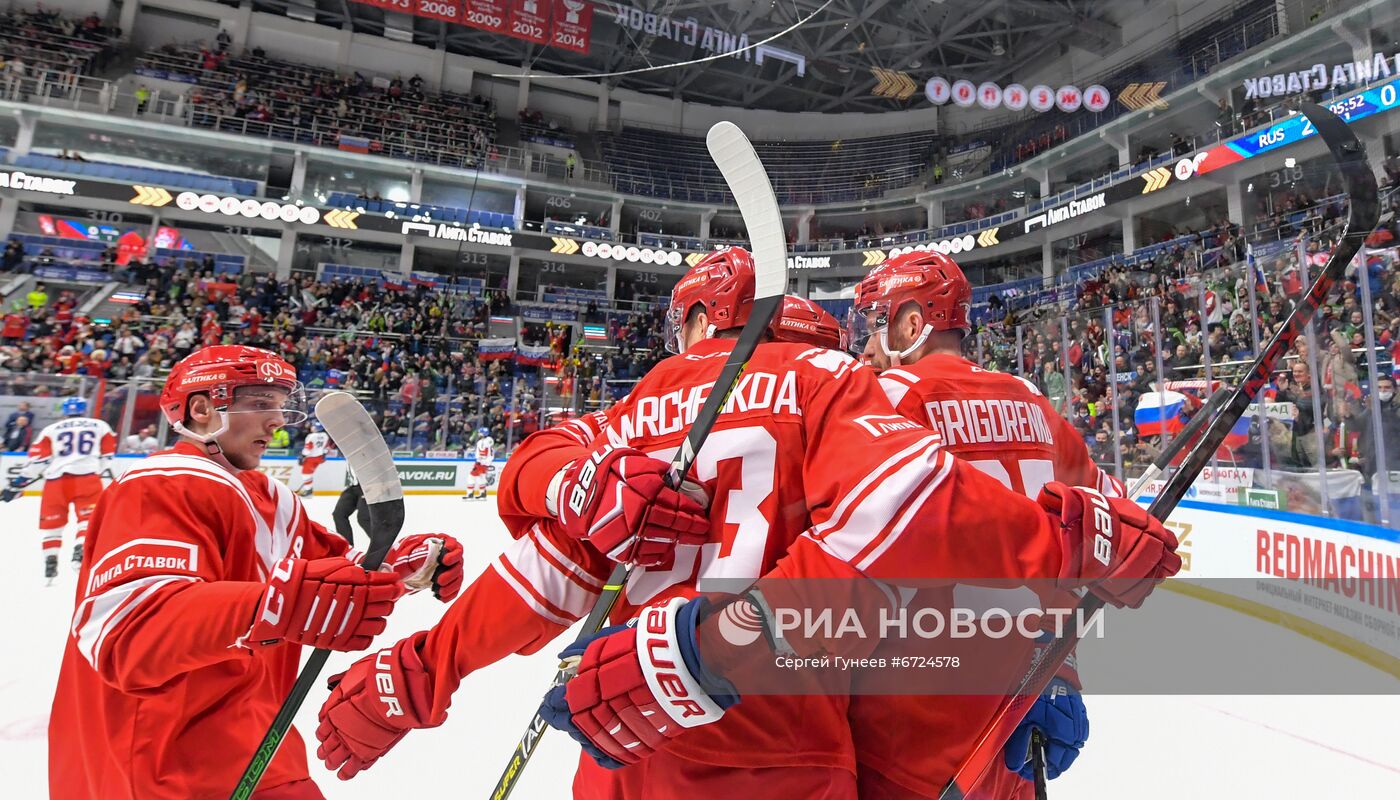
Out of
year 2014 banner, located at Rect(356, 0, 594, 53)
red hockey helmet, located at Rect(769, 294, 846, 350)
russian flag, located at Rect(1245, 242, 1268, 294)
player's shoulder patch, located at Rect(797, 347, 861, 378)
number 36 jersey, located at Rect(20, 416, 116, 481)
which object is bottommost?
number 36 jersey, located at Rect(20, 416, 116, 481)

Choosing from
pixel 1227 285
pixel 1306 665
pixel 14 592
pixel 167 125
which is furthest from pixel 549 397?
pixel 167 125

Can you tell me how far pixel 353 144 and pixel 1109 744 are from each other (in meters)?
20.3

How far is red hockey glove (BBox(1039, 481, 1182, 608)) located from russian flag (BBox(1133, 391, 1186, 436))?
5.04m

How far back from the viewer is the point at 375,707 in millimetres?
1139

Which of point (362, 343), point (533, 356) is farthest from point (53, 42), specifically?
point (533, 356)

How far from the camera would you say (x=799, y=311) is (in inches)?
80.9

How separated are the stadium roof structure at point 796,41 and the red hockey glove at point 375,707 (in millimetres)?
16352

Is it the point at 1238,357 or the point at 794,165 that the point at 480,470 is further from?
the point at 794,165

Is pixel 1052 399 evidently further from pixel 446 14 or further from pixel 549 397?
pixel 446 14

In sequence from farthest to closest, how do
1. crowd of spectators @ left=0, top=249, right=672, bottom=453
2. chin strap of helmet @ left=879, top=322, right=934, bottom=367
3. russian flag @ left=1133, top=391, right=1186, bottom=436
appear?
1. crowd of spectators @ left=0, top=249, right=672, bottom=453
2. russian flag @ left=1133, top=391, right=1186, bottom=436
3. chin strap of helmet @ left=879, top=322, right=934, bottom=367

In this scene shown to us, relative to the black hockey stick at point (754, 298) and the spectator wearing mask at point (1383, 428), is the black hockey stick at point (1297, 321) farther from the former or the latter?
the spectator wearing mask at point (1383, 428)

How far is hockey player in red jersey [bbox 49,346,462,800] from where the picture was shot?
1.07m

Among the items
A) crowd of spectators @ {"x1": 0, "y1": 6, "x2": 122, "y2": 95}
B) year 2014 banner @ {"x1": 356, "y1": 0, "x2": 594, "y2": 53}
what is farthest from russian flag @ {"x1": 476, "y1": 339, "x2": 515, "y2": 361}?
crowd of spectators @ {"x1": 0, "y1": 6, "x2": 122, "y2": 95}

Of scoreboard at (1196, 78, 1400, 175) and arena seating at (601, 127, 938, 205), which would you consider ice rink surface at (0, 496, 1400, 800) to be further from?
arena seating at (601, 127, 938, 205)
